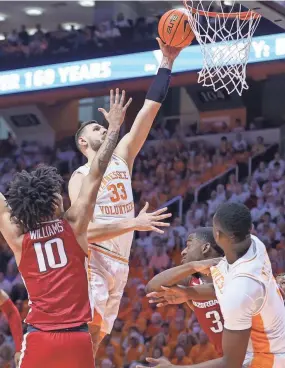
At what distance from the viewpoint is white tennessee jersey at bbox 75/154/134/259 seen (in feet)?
17.1

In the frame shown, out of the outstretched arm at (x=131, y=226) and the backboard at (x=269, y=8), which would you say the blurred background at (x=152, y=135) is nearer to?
the backboard at (x=269, y=8)

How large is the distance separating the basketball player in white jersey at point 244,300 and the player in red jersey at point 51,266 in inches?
23.3

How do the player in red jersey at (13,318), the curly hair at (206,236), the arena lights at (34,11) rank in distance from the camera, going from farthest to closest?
the arena lights at (34,11), the player in red jersey at (13,318), the curly hair at (206,236)

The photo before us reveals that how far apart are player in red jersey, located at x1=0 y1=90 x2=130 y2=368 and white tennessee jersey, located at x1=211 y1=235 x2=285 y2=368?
68cm

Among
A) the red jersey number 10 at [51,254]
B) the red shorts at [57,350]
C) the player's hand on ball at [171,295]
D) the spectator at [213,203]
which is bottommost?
the red shorts at [57,350]

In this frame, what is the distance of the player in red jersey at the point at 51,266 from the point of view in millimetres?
3893

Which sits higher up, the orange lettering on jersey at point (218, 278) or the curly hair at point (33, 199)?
the curly hair at point (33, 199)

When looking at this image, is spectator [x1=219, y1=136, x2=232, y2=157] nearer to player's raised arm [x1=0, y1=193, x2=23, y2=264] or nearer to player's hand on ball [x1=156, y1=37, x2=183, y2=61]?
player's hand on ball [x1=156, y1=37, x2=183, y2=61]

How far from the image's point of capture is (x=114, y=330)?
9.94m

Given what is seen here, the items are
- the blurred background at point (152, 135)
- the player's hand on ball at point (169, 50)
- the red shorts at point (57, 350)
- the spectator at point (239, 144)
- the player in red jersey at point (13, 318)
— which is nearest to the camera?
the red shorts at point (57, 350)

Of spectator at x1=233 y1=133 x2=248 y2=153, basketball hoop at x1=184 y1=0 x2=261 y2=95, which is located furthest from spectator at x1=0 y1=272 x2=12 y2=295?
basketball hoop at x1=184 y1=0 x2=261 y2=95

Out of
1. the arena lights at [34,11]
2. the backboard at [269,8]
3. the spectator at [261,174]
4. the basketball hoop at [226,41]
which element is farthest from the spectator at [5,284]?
the arena lights at [34,11]

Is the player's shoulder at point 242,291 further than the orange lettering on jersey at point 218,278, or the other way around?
the orange lettering on jersey at point 218,278

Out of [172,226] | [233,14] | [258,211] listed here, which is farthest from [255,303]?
[172,226]
